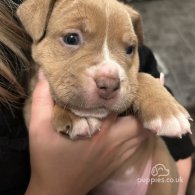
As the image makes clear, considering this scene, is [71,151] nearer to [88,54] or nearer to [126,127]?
[126,127]

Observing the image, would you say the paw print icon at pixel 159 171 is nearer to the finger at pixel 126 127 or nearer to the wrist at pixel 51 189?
the finger at pixel 126 127

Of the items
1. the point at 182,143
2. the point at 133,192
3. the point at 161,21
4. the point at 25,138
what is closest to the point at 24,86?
the point at 25,138

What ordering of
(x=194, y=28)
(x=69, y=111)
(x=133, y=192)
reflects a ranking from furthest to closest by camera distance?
(x=194, y=28)
(x=133, y=192)
(x=69, y=111)

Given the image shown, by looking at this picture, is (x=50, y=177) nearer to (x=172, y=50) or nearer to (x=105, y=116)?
(x=105, y=116)

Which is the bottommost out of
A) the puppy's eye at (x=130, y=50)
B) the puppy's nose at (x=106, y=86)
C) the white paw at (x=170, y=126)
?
the white paw at (x=170, y=126)

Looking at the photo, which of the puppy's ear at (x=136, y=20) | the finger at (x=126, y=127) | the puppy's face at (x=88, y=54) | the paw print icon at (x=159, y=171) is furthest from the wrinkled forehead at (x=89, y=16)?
the paw print icon at (x=159, y=171)

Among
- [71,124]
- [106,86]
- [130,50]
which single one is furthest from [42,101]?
[130,50]

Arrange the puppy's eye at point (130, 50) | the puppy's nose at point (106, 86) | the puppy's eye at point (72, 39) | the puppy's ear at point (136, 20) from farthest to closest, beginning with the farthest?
the puppy's ear at point (136, 20), the puppy's eye at point (130, 50), the puppy's eye at point (72, 39), the puppy's nose at point (106, 86)
